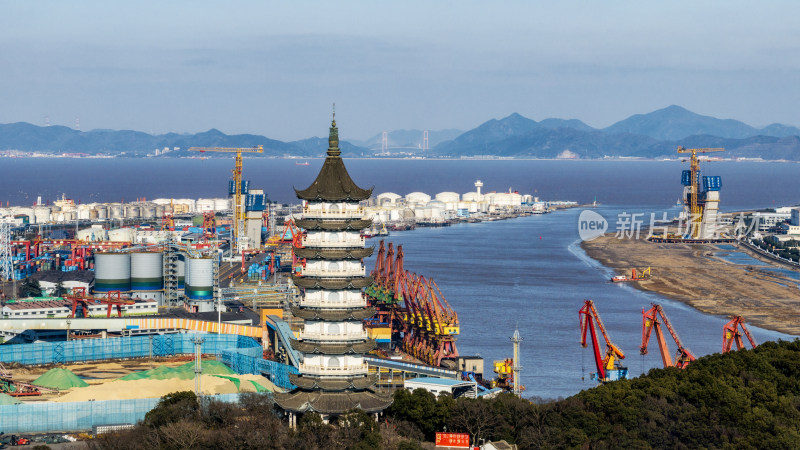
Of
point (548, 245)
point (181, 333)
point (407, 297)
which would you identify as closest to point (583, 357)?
point (407, 297)

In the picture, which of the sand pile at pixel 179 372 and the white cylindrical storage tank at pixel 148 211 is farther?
the white cylindrical storage tank at pixel 148 211

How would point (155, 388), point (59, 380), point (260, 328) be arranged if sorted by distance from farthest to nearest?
point (260, 328)
point (59, 380)
point (155, 388)

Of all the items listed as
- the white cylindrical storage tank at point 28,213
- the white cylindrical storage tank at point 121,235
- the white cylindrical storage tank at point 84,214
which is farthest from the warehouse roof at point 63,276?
the white cylindrical storage tank at point 84,214

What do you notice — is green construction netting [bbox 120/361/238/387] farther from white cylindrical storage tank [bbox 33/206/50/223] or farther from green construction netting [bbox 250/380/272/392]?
white cylindrical storage tank [bbox 33/206/50/223]

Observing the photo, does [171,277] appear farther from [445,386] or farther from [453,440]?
[453,440]

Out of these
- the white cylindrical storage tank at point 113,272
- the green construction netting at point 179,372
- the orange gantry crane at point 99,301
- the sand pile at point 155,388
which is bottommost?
the green construction netting at point 179,372

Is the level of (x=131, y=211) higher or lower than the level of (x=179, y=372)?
higher

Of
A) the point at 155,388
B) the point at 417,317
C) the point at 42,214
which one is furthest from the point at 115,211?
the point at 155,388

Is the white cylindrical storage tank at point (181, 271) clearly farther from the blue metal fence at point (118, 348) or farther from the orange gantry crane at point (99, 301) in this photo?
the blue metal fence at point (118, 348)
